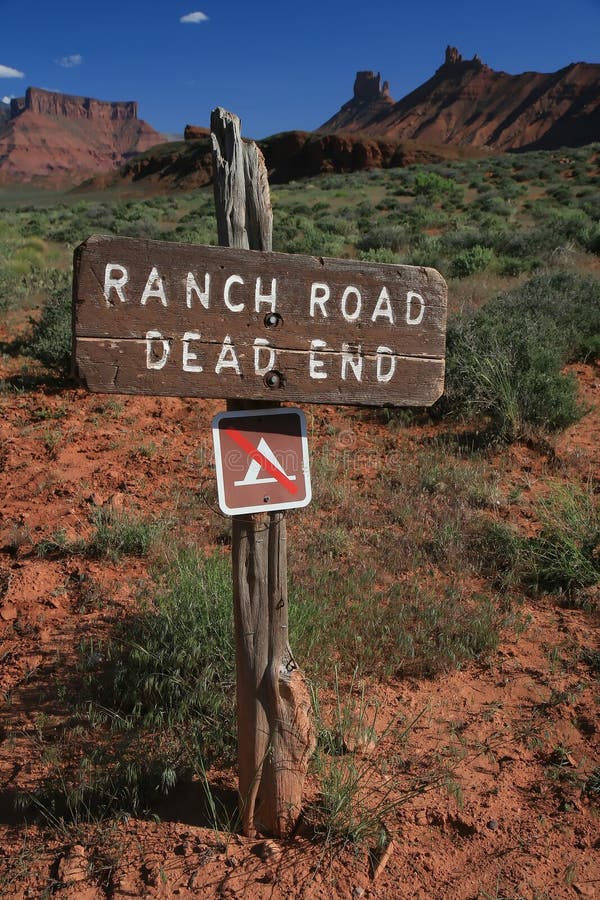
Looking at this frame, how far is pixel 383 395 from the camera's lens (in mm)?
2129

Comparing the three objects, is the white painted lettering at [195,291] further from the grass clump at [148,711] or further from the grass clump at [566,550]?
the grass clump at [566,550]

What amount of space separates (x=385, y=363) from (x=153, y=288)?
75 centimetres

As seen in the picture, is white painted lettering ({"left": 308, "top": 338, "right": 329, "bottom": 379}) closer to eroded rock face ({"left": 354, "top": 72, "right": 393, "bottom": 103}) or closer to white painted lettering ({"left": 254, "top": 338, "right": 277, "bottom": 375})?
white painted lettering ({"left": 254, "top": 338, "right": 277, "bottom": 375})

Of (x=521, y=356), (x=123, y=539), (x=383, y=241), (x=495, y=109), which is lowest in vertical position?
(x=123, y=539)

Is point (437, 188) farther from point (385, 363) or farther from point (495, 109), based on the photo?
point (495, 109)

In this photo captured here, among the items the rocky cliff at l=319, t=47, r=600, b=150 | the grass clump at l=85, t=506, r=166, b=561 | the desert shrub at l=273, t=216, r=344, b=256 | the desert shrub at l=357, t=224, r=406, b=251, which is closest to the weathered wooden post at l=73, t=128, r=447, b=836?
the grass clump at l=85, t=506, r=166, b=561

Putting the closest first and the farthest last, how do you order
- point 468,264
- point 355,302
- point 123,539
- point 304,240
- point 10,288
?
1. point 355,302
2. point 123,539
3. point 10,288
4. point 468,264
5. point 304,240

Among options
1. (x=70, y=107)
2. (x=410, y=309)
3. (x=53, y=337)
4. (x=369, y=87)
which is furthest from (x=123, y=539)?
(x=70, y=107)

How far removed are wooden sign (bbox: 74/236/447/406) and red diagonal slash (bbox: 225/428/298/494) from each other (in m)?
0.15

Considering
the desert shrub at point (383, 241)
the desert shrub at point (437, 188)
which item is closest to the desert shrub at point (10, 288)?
the desert shrub at point (383, 241)

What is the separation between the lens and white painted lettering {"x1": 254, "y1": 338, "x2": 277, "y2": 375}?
6.49 feet

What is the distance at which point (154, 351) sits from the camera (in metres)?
1.91

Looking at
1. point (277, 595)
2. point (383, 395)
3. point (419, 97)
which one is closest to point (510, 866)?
point (277, 595)

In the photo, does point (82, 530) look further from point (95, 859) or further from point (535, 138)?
point (535, 138)
